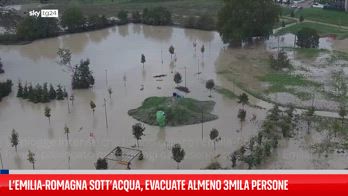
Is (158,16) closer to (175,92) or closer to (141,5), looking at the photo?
(141,5)

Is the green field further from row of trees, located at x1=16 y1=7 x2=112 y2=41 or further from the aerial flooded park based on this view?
row of trees, located at x1=16 y1=7 x2=112 y2=41

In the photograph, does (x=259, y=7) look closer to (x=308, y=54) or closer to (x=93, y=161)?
(x=308, y=54)

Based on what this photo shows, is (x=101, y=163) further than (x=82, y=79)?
No

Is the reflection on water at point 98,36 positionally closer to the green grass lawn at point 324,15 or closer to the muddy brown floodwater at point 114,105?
the muddy brown floodwater at point 114,105

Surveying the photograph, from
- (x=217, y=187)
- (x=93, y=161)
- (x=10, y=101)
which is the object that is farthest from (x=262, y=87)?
(x=217, y=187)

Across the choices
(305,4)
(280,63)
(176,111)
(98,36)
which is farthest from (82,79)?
(305,4)

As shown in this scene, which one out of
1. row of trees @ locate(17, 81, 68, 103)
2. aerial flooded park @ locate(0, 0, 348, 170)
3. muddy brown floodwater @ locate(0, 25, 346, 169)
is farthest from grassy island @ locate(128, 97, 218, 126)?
row of trees @ locate(17, 81, 68, 103)

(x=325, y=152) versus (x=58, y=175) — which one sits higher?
(x=58, y=175)
